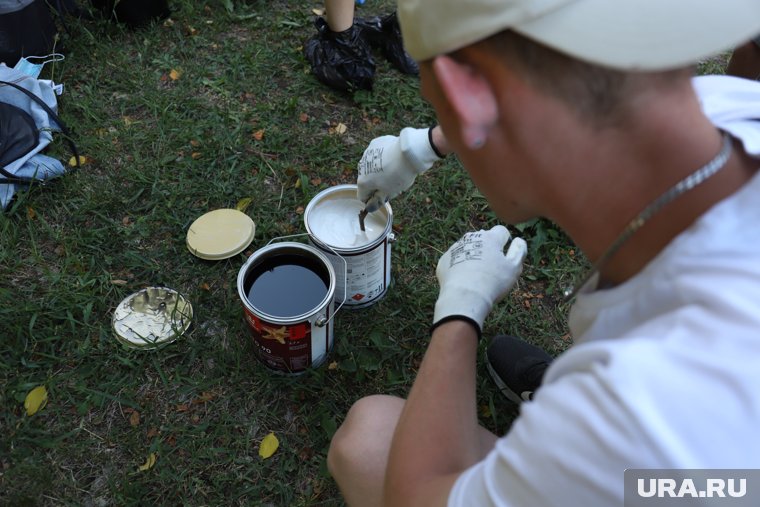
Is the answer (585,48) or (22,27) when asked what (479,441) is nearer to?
(585,48)

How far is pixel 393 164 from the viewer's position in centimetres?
189

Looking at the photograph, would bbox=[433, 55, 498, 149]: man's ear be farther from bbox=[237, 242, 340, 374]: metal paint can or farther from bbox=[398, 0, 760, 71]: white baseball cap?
bbox=[237, 242, 340, 374]: metal paint can

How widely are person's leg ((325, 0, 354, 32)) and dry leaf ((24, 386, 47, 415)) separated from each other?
211cm

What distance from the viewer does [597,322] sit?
43.2 inches

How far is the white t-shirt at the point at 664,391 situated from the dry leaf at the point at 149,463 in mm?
1289

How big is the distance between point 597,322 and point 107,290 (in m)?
1.87

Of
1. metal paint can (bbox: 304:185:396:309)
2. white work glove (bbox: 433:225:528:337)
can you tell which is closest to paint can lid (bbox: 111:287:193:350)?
metal paint can (bbox: 304:185:396:309)

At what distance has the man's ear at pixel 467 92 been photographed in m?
0.95

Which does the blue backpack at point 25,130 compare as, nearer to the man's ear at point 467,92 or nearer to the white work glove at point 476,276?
the white work glove at point 476,276

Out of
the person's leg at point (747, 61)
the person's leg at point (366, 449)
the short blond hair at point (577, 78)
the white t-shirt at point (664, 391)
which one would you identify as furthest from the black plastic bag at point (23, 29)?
the person's leg at point (747, 61)

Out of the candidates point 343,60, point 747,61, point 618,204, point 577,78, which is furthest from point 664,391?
point 343,60

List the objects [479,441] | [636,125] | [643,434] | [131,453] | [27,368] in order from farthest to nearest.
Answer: [27,368]
[131,453]
[479,441]
[636,125]
[643,434]

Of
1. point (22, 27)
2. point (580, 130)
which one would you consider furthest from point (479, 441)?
point (22, 27)

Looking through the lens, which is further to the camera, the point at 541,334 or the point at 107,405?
the point at 541,334
